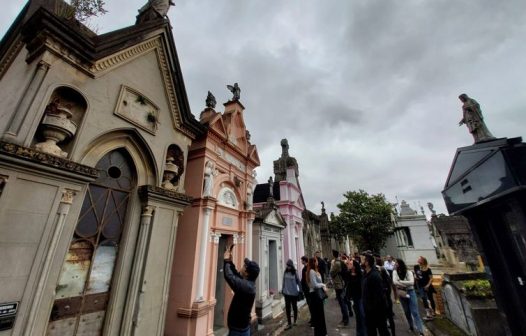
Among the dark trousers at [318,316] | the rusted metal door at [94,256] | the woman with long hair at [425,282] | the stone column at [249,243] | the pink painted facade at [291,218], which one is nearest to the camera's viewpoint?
the rusted metal door at [94,256]

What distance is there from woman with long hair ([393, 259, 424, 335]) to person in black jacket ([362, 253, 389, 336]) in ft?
6.84

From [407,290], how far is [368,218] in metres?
23.4

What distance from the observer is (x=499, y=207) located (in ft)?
9.30

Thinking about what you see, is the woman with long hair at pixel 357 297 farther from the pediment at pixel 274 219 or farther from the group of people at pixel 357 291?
the pediment at pixel 274 219

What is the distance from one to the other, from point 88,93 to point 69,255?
2.84 metres

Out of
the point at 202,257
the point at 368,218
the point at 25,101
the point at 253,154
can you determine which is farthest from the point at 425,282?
the point at 368,218

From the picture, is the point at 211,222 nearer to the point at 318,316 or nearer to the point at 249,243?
the point at 249,243

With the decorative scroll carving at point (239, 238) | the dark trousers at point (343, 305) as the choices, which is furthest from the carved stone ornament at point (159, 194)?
the dark trousers at point (343, 305)

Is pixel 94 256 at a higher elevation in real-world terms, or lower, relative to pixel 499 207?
lower

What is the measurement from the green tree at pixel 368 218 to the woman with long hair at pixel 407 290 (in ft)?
75.1

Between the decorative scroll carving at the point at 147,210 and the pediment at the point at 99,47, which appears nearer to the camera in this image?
the pediment at the point at 99,47

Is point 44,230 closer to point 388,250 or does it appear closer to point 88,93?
point 88,93

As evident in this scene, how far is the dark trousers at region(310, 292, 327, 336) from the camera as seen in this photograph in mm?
5770

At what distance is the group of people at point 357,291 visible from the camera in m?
3.81
